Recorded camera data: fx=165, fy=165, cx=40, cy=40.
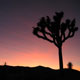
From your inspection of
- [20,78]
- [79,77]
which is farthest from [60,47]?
[20,78]

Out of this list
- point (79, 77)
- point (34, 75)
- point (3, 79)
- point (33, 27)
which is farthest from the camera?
point (33, 27)

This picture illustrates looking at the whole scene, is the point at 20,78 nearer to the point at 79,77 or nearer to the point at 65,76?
the point at 65,76

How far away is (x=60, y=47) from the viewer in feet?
62.1

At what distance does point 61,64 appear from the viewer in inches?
740

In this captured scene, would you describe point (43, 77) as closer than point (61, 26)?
Yes

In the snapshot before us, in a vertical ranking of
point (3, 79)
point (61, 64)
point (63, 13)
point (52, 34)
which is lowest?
point (3, 79)

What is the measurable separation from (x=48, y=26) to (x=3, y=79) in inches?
299

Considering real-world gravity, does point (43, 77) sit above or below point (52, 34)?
below

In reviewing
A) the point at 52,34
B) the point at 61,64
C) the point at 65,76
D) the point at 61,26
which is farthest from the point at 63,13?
the point at 65,76

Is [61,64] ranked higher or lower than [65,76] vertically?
higher

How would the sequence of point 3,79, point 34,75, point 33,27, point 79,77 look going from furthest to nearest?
point 33,27 → point 79,77 → point 34,75 → point 3,79

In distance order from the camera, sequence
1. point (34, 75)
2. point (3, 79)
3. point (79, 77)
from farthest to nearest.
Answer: point (79, 77) → point (34, 75) → point (3, 79)

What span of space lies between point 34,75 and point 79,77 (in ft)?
16.6

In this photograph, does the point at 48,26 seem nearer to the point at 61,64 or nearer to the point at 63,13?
the point at 63,13
